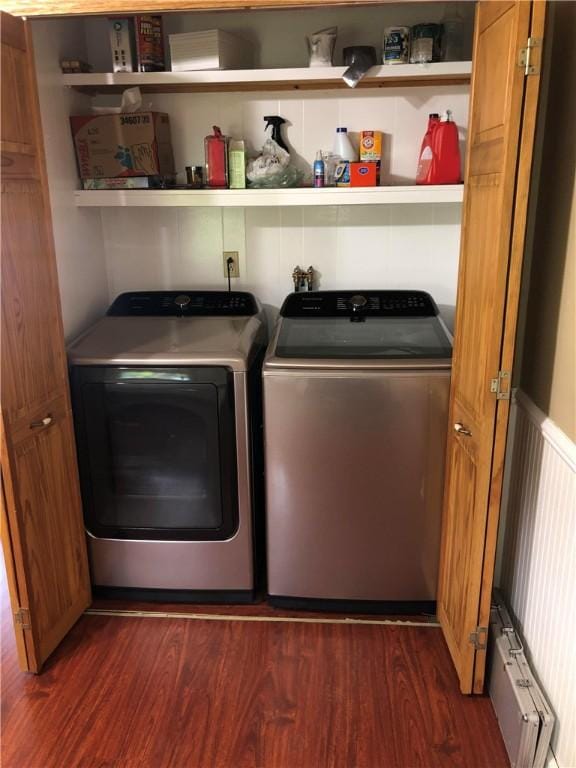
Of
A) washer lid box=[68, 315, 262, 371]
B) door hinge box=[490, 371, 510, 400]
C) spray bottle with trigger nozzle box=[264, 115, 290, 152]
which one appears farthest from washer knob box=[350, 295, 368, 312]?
door hinge box=[490, 371, 510, 400]

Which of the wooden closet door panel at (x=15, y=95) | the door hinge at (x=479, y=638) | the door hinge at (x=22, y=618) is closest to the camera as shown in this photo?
the wooden closet door panel at (x=15, y=95)

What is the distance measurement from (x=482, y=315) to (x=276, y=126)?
126cm

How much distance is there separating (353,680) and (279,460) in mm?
728

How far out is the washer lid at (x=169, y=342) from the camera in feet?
7.16

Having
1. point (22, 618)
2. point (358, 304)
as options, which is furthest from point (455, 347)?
point (22, 618)

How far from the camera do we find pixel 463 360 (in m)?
1.95

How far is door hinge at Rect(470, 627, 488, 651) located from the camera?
189cm

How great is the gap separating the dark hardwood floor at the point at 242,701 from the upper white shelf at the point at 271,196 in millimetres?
1507

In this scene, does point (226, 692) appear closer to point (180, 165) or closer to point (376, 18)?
point (180, 165)

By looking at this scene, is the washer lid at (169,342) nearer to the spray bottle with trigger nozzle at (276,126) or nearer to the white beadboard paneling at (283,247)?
the white beadboard paneling at (283,247)

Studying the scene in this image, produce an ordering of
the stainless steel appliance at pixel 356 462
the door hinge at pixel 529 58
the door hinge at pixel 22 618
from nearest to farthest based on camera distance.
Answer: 1. the door hinge at pixel 529 58
2. the door hinge at pixel 22 618
3. the stainless steel appliance at pixel 356 462

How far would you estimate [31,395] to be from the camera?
1.96 metres

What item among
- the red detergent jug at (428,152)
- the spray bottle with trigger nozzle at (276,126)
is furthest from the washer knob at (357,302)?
the spray bottle with trigger nozzle at (276,126)

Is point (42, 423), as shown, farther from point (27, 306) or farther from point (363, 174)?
point (363, 174)
